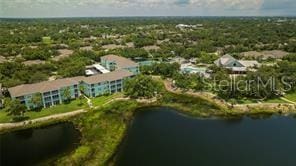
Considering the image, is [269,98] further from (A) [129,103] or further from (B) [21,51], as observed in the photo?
(B) [21,51]

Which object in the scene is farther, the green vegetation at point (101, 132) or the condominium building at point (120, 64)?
the condominium building at point (120, 64)

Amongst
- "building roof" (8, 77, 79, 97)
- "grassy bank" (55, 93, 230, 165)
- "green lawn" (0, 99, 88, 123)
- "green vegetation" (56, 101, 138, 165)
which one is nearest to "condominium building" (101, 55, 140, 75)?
"grassy bank" (55, 93, 230, 165)

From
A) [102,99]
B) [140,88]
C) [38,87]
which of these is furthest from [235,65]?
[38,87]

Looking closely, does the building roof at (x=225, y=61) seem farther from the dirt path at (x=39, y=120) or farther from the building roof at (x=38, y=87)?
the dirt path at (x=39, y=120)

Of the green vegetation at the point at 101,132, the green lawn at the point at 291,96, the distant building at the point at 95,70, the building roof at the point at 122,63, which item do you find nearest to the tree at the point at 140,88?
the green vegetation at the point at 101,132

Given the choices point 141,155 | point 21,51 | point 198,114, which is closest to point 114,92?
point 198,114

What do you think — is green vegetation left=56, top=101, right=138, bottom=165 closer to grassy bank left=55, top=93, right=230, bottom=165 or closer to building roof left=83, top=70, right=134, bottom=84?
grassy bank left=55, top=93, right=230, bottom=165

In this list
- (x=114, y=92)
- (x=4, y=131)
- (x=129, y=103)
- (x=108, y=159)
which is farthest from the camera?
(x=114, y=92)
